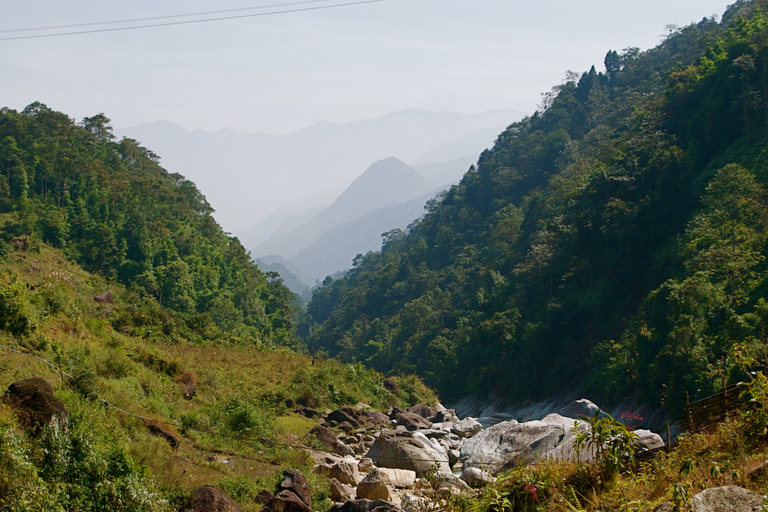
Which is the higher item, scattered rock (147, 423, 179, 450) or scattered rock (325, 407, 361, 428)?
scattered rock (147, 423, 179, 450)

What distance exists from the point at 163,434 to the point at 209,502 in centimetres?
353

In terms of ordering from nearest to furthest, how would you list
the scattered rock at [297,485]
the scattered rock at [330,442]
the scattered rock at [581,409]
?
the scattered rock at [297,485] → the scattered rock at [330,442] → the scattered rock at [581,409]

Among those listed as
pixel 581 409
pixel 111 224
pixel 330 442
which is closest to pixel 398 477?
pixel 330 442

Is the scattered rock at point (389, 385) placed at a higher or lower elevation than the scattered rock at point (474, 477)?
lower

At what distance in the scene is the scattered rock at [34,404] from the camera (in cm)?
1019

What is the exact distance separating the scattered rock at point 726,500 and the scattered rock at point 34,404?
961cm

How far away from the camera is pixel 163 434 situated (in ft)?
44.8

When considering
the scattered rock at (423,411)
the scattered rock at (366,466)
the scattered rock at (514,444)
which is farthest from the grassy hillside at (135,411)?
the scattered rock at (514,444)

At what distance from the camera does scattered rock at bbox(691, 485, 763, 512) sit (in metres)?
5.51

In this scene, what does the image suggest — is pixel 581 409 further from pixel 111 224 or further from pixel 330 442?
pixel 111 224

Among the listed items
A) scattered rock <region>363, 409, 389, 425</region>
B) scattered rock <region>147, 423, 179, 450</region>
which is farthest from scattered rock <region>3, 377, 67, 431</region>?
scattered rock <region>363, 409, 389, 425</region>

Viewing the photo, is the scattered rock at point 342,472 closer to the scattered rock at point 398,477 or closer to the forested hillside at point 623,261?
the scattered rock at point 398,477

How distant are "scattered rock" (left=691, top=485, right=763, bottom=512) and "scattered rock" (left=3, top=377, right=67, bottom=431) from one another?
9.61 m

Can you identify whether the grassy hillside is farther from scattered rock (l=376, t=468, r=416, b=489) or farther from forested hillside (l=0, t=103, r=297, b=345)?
forested hillside (l=0, t=103, r=297, b=345)
